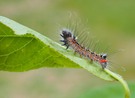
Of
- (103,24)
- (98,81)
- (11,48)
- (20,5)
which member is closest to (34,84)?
(98,81)

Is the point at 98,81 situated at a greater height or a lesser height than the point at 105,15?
lesser

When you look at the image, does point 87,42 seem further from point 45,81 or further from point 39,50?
point 45,81

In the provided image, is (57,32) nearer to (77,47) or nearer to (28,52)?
(77,47)

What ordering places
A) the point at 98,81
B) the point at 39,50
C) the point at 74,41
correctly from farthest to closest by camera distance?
the point at 98,81, the point at 74,41, the point at 39,50

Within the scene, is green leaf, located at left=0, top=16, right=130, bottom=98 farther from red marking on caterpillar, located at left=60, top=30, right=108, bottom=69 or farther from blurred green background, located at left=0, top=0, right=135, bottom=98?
blurred green background, located at left=0, top=0, right=135, bottom=98

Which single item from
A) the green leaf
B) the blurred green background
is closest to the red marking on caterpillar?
the green leaf

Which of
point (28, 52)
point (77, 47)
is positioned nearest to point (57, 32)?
point (77, 47)
